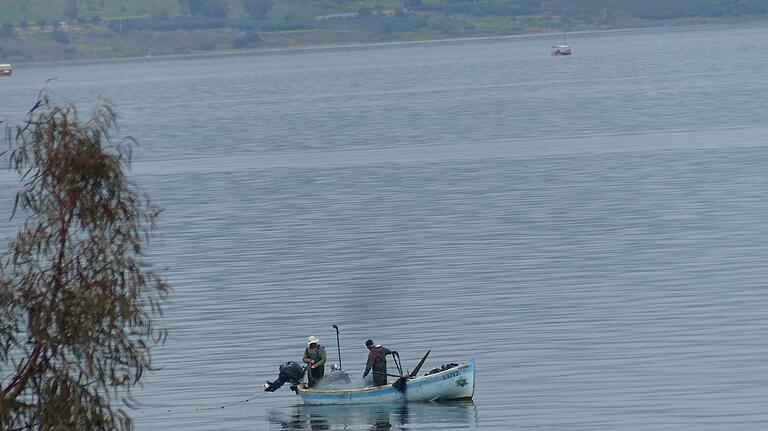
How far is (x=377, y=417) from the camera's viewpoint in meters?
57.1

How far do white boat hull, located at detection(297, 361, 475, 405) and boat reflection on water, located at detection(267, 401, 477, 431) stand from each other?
0.75 feet

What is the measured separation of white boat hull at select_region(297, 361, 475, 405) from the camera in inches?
2265

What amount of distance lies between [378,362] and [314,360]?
278 centimetres

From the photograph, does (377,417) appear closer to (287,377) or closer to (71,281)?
(287,377)

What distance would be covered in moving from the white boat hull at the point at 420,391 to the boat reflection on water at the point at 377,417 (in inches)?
9.0

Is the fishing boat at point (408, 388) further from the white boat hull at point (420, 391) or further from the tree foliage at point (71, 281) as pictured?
the tree foliage at point (71, 281)

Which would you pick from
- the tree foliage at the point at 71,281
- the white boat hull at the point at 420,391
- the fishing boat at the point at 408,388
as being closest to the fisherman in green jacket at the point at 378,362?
the fishing boat at the point at 408,388

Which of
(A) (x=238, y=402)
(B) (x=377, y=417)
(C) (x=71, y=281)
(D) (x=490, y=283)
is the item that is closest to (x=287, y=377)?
(A) (x=238, y=402)

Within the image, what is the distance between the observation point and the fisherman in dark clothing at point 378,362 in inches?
2251

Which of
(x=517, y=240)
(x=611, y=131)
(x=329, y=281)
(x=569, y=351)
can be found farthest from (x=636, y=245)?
(x=611, y=131)

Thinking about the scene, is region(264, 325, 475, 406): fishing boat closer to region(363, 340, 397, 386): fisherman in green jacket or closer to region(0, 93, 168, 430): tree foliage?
region(363, 340, 397, 386): fisherman in green jacket

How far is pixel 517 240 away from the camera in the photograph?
99250mm

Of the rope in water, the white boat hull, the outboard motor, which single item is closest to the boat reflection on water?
the white boat hull

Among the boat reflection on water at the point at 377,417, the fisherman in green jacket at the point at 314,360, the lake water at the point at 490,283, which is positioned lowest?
the lake water at the point at 490,283
